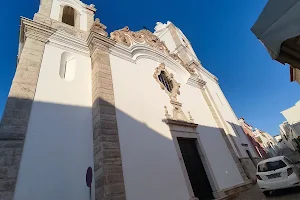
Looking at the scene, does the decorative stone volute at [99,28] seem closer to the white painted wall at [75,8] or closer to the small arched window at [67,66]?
the small arched window at [67,66]

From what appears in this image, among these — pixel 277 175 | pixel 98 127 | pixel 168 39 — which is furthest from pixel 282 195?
pixel 168 39

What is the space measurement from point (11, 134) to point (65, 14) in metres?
7.64

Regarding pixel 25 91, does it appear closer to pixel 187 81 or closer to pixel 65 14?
pixel 65 14

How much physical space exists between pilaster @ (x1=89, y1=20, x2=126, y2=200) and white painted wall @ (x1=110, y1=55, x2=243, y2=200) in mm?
280

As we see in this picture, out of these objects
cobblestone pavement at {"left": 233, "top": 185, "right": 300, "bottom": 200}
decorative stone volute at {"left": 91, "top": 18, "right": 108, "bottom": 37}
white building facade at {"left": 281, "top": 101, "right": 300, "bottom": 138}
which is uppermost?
white building facade at {"left": 281, "top": 101, "right": 300, "bottom": 138}

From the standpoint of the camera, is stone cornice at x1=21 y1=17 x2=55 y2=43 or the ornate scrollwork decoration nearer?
stone cornice at x1=21 y1=17 x2=55 y2=43

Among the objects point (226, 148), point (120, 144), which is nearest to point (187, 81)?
point (226, 148)

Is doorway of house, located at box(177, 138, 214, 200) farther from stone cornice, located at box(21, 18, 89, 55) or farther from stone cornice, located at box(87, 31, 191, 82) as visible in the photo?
stone cornice, located at box(21, 18, 89, 55)

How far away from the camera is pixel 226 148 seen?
376 inches

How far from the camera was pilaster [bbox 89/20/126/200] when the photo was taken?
158 inches

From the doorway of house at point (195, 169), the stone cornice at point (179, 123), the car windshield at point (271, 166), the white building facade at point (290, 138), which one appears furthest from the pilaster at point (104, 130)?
the white building facade at point (290, 138)

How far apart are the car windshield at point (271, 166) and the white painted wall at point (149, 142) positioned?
75.4 inches

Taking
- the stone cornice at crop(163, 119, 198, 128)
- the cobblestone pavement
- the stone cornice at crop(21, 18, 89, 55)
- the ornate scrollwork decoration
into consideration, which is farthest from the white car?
the stone cornice at crop(21, 18, 89, 55)

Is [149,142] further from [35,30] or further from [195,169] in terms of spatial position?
[35,30]
